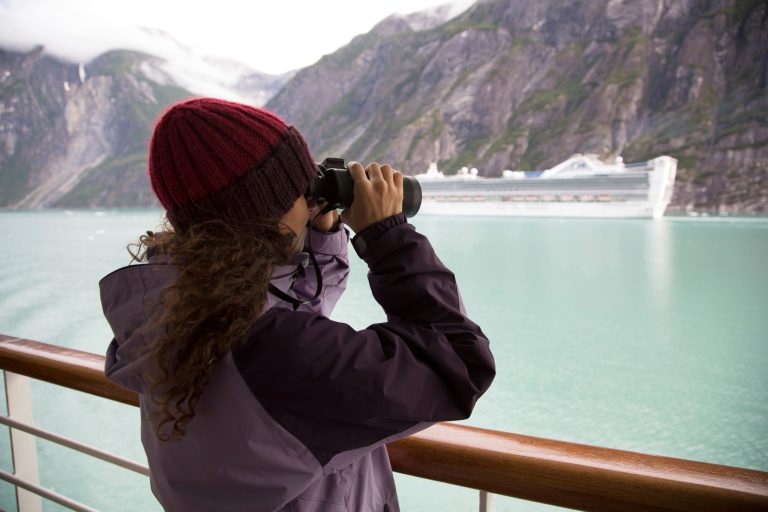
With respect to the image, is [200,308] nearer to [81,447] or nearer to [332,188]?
[332,188]

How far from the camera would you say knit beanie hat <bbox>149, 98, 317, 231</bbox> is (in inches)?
15.1

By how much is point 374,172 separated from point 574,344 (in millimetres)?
8122

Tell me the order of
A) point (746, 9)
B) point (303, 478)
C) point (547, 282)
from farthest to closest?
point (746, 9)
point (547, 282)
point (303, 478)

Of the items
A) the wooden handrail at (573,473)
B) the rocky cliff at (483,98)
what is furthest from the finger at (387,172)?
the rocky cliff at (483,98)

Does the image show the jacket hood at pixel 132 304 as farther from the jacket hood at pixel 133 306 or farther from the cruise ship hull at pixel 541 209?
the cruise ship hull at pixel 541 209

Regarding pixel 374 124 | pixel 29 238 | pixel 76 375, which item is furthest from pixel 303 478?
pixel 374 124

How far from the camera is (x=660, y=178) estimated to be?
79.8 ft

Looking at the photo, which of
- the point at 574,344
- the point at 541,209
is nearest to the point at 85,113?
the point at 541,209

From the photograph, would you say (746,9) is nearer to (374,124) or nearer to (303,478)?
(374,124)

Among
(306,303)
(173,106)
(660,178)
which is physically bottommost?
(660,178)

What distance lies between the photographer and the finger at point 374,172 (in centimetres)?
43

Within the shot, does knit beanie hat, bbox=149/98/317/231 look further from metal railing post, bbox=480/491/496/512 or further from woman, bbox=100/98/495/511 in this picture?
metal railing post, bbox=480/491/496/512

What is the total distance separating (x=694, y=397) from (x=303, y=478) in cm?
690

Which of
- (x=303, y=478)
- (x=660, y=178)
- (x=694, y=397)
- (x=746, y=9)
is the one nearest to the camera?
(x=303, y=478)
